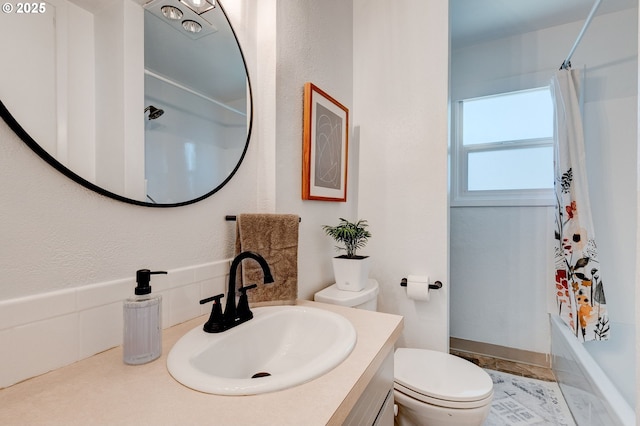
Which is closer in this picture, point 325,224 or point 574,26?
point 325,224

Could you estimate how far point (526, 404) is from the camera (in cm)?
167

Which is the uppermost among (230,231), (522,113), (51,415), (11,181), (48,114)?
(522,113)

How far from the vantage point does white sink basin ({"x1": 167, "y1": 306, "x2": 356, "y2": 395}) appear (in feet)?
1.71

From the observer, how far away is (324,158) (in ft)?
4.60

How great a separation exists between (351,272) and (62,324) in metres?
1.00

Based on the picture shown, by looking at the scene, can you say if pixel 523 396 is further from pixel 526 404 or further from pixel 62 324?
pixel 62 324

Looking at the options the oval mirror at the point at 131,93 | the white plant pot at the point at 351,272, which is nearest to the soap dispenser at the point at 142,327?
the oval mirror at the point at 131,93

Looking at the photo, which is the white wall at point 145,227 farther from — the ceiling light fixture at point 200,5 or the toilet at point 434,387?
the toilet at point 434,387

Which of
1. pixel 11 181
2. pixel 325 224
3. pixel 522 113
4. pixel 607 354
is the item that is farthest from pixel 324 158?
pixel 607 354

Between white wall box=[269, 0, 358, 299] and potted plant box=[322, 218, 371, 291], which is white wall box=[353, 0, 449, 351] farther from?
→ potted plant box=[322, 218, 371, 291]

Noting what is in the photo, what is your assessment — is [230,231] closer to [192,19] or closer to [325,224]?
[325,224]

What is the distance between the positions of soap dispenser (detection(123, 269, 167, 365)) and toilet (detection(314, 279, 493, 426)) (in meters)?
0.74

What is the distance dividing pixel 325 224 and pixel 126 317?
3.19 feet

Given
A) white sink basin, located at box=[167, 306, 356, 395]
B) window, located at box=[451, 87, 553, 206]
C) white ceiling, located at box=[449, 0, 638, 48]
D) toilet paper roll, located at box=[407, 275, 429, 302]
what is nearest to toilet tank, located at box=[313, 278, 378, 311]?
toilet paper roll, located at box=[407, 275, 429, 302]
